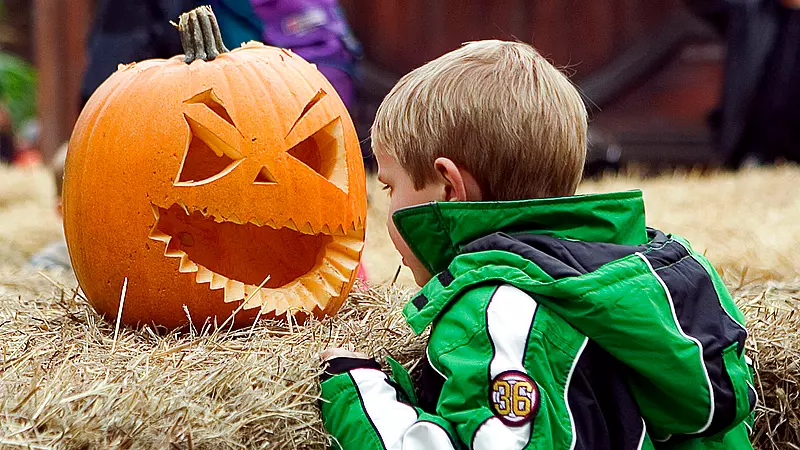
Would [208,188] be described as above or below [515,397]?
above

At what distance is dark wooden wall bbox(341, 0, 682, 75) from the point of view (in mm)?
6969

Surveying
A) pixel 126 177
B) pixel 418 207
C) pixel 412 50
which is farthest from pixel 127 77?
pixel 412 50

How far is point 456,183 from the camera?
1.76 metres

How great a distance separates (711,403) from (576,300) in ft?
1.08

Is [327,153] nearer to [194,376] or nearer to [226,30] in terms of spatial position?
[194,376]

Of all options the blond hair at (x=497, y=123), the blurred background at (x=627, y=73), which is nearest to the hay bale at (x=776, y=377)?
the blond hair at (x=497, y=123)

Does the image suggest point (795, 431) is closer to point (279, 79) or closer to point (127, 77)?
point (279, 79)

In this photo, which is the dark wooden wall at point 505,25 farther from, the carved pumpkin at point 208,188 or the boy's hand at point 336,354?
the boy's hand at point 336,354

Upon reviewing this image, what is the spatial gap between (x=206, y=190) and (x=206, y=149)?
0.18m

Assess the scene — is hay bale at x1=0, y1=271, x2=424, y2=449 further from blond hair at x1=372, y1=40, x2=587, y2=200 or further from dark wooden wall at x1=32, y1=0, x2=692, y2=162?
dark wooden wall at x1=32, y1=0, x2=692, y2=162

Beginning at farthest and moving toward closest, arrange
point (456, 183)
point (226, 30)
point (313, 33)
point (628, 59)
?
point (628, 59) → point (313, 33) → point (226, 30) → point (456, 183)

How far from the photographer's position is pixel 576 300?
1541 millimetres

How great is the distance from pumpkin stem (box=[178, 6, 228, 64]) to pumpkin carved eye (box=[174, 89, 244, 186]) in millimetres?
178

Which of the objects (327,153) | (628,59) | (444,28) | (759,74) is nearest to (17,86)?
(444,28)
